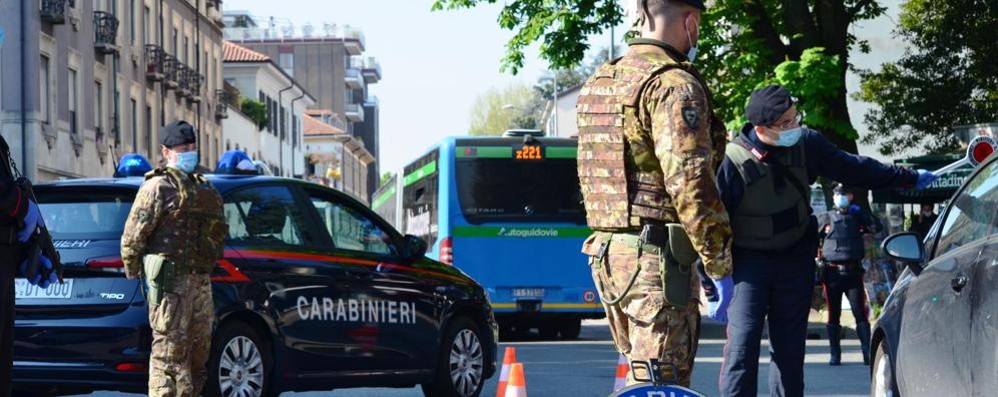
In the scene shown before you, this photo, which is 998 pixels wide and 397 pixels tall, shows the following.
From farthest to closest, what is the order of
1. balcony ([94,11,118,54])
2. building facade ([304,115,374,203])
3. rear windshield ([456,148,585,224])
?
A: building facade ([304,115,374,203])
balcony ([94,11,118,54])
rear windshield ([456,148,585,224])

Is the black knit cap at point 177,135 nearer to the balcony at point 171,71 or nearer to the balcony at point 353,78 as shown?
the balcony at point 171,71

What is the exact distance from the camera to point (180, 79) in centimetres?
5481

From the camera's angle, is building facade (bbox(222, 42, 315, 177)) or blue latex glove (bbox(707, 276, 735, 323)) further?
building facade (bbox(222, 42, 315, 177))

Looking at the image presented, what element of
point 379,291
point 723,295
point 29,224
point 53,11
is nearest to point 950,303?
point 723,295

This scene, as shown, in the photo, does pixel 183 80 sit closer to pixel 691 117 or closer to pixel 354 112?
pixel 691 117

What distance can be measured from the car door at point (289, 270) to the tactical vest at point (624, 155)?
15.3 feet

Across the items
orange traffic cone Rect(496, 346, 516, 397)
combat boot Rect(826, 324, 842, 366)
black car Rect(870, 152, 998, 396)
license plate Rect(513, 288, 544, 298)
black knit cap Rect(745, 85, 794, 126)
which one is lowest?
combat boot Rect(826, 324, 842, 366)

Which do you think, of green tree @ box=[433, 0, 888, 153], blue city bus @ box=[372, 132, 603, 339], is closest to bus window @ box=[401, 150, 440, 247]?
blue city bus @ box=[372, 132, 603, 339]

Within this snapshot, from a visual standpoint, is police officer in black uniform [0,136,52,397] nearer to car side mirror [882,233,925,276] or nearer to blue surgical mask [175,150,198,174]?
blue surgical mask [175,150,198,174]

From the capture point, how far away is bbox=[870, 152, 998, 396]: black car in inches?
242

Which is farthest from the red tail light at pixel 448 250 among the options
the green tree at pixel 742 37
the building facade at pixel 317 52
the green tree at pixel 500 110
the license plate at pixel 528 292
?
the building facade at pixel 317 52

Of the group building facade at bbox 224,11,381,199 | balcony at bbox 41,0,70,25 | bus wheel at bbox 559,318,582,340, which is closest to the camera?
bus wheel at bbox 559,318,582,340

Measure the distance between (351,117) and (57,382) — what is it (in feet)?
412

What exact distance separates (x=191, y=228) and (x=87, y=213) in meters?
1.00
